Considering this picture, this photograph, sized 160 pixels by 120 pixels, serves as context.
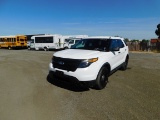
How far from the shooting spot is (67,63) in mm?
6062

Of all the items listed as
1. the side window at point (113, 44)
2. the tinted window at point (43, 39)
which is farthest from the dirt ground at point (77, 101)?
the tinted window at point (43, 39)

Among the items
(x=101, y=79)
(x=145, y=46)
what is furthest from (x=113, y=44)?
(x=145, y=46)

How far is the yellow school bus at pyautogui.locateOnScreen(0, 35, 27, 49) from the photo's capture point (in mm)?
32938

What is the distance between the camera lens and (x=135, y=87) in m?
6.70

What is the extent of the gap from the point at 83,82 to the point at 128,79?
280cm

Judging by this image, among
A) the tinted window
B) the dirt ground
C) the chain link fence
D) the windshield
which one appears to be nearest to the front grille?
the dirt ground

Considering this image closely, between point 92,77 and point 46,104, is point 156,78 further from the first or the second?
point 46,104

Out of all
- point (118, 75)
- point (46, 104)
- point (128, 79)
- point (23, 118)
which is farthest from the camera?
point (118, 75)

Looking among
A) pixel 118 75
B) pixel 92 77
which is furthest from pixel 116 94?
pixel 118 75

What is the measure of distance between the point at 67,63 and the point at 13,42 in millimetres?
29336

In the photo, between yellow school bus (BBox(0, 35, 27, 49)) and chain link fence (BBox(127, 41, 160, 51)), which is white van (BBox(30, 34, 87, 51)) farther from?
chain link fence (BBox(127, 41, 160, 51))

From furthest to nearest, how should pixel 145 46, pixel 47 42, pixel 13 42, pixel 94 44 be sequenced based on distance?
pixel 13 42 < pixel 145 46 < pixel 47 42 < pixel 94 44

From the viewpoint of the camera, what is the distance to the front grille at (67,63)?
5914mm

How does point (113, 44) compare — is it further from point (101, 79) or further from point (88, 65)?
point (88, 65)
